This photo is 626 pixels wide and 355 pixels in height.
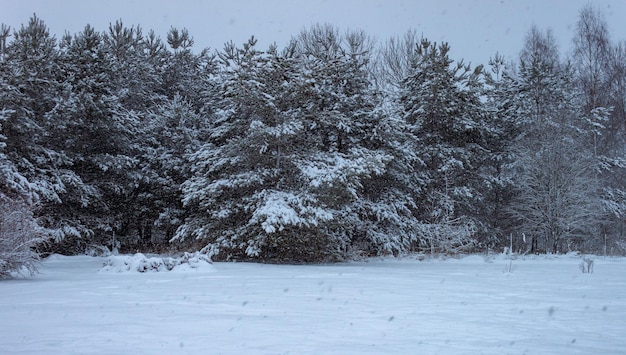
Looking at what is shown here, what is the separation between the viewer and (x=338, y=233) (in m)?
19.4

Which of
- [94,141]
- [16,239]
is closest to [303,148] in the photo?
[16,239]

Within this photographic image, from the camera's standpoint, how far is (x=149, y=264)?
41.6 feet

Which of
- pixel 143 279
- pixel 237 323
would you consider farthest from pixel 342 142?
pixel 237 323

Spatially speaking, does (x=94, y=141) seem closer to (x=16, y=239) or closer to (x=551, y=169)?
(x=16, y=239)

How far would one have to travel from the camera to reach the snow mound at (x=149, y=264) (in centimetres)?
1266

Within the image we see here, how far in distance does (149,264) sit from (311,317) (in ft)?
24.5

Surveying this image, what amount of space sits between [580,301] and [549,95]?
69.1ft

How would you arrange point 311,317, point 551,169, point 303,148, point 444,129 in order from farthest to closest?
point 444,129 → point 551,169 → point 303,148 → point 311,317

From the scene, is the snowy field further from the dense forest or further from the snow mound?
the dense forest

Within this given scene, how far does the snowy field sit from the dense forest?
508 centimetres

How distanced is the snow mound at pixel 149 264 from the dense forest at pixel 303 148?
96.3 inches

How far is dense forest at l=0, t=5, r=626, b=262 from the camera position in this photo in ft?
55.9

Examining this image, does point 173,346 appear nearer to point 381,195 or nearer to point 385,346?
point 385,346

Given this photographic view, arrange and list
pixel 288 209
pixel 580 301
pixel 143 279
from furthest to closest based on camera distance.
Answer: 1. pixel 288 209
2. pixel 143 279
3. pixel 580 301
